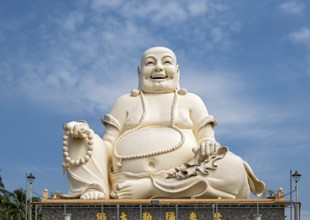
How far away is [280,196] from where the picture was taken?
30.9 feet

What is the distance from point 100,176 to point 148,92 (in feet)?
6.40

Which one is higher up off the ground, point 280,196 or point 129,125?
point 129,125

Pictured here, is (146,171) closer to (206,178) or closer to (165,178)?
(165,178)

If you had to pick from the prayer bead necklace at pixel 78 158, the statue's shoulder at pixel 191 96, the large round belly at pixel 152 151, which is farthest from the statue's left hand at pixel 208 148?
the prayer bead necklace at pixel 78 158

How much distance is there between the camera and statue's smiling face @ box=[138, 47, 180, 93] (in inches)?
430

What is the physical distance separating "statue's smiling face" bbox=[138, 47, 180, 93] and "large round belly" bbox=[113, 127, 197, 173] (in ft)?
3.15

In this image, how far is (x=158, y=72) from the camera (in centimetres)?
1091

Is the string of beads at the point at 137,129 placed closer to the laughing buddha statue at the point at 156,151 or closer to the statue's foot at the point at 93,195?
the laughing buddha statue at the point at 156,151

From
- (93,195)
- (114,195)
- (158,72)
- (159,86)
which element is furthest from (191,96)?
(93,195)

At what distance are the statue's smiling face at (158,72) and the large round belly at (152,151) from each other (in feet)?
3.15

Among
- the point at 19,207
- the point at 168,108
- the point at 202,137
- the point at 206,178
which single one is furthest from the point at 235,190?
the point at 19,207

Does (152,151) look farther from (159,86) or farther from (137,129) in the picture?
(159,86)

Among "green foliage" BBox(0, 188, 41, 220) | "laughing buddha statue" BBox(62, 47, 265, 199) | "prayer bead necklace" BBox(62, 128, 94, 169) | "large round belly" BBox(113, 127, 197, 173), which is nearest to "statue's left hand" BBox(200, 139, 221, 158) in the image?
"laughing buddha statue" BBox(62, 47, 265, 199)

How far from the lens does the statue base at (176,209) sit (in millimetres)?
9148
